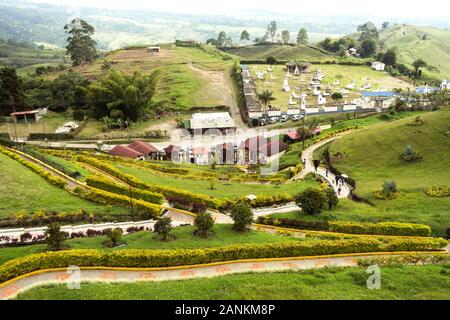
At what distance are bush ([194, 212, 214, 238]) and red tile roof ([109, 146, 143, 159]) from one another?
3440 cm

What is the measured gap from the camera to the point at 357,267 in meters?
24.2

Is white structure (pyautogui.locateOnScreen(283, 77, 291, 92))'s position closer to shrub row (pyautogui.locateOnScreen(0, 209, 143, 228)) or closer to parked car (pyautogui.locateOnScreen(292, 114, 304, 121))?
parked car (pyautogui.locateOnScreen(292, 114, 304, 121))

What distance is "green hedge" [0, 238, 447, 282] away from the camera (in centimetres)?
2223

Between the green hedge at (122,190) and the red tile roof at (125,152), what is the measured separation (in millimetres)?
20683

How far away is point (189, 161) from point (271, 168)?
14099 millimetres

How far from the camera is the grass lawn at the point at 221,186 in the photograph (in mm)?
39469

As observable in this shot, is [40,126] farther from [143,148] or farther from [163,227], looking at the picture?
[163,227]

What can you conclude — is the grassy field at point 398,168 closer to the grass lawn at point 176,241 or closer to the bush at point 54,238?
the grass lawn at point 176,241

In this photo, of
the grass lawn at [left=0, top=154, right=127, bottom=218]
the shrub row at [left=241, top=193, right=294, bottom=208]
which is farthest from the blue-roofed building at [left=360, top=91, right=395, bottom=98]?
the grass lawn at [left=0, top=154, right=127, bottom=218]

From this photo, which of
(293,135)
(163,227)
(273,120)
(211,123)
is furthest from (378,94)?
(163,227)

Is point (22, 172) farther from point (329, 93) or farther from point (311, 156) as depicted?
point (329, 93)

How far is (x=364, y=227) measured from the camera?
30.0m

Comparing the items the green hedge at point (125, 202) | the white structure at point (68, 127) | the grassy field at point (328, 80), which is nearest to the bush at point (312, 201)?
the green hedge at point (125, 202)

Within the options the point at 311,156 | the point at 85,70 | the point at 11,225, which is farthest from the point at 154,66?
the point at 11,225
